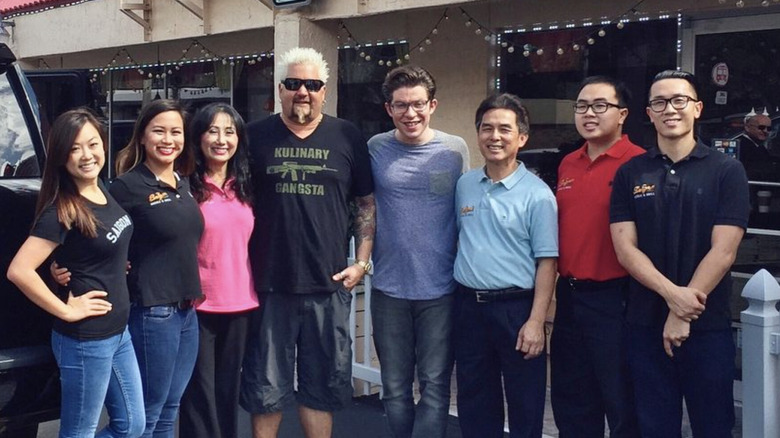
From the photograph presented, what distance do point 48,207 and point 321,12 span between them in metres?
5.35

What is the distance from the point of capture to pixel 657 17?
22.8 feet

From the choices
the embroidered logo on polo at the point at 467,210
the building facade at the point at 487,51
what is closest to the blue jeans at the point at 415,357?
the embroidered logo on polo at the point at 467,210

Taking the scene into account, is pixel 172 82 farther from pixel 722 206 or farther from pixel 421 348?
pixel 722 206

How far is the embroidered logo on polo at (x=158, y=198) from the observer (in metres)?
3.87

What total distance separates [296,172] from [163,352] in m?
0.98

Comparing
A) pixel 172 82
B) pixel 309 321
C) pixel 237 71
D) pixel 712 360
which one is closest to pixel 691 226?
pixel 712 360

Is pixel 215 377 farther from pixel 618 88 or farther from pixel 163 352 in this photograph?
pixel 618 88

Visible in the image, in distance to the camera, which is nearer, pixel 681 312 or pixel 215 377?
pixel 681 312

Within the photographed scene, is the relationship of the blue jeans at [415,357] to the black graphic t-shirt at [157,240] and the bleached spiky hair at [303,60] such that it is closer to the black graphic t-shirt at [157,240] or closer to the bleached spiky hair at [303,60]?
the black graphic t-shirt at [157,240]

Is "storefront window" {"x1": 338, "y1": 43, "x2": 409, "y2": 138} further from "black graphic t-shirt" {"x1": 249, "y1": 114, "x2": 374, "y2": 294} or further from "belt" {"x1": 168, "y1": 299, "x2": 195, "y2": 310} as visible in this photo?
"belt" {"x1": 168, "y1": 299, "x2": 195, "y2": 310}

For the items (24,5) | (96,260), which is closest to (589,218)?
(96,260)

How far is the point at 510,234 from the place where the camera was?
4.07 meters

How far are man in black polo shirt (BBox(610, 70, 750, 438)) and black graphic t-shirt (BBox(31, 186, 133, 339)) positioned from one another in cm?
198

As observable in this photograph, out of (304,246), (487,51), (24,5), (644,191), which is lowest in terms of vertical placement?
(304,246)
